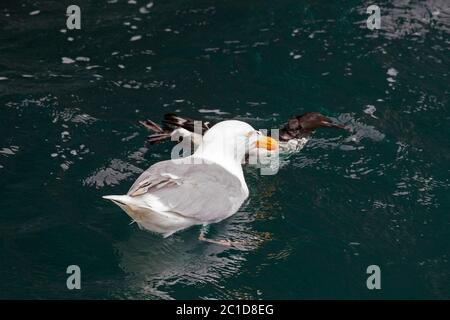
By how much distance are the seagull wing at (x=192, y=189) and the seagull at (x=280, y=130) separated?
1.76ft

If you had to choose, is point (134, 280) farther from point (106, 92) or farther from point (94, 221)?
point (106, 92)

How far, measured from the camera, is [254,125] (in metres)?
7.48

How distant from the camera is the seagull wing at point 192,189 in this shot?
6.10 metres

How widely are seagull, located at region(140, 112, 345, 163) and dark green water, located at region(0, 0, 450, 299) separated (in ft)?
0.40

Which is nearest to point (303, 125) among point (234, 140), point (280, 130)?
point (280, 130)

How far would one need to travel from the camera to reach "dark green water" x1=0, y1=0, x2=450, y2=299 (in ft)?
20.1

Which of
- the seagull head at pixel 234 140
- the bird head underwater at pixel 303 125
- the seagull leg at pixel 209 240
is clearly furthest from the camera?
the bird head underwater at pixel 303 125

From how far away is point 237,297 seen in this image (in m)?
5.89

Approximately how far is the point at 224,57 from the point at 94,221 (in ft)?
8.03

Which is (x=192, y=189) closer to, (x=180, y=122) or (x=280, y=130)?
(x=180, y=122)

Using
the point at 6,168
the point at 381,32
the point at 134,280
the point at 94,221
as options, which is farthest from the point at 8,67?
the point at 381,32

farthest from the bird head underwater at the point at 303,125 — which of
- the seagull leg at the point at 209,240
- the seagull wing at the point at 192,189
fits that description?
the seagull leg at the point at 209,240

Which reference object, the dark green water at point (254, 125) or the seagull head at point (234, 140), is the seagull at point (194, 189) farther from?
the dark green water at point (254, 125)

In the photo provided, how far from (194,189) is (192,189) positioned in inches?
0.6
